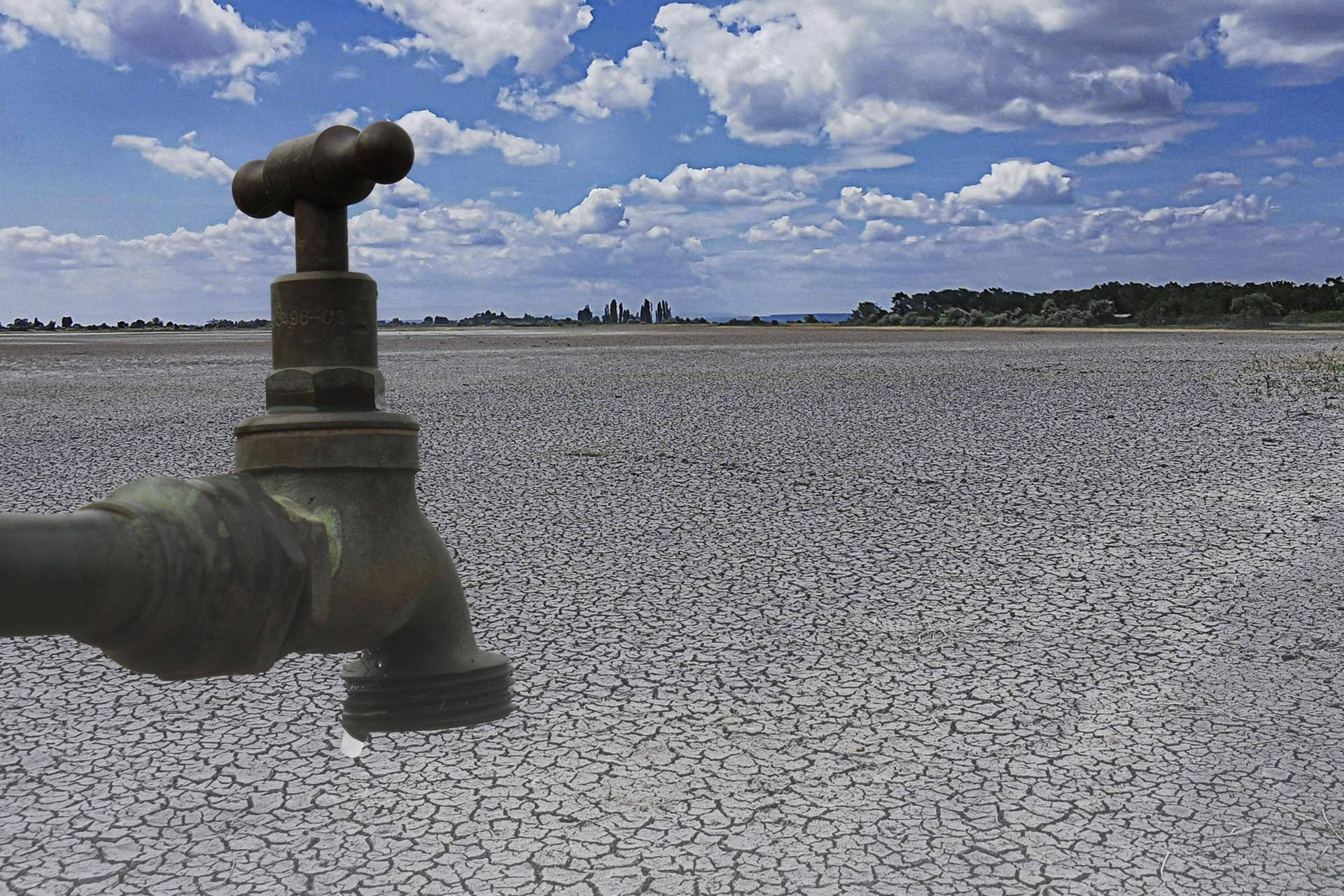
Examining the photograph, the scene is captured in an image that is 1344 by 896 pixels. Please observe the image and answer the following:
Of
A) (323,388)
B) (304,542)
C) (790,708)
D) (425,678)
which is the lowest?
(790,708)

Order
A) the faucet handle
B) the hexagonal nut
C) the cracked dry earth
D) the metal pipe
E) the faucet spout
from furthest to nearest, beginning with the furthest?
1. the cracked dry earth
2. the faucet spout
3. the hexagonal nut
4. the faucet handle
5. the metal pipe

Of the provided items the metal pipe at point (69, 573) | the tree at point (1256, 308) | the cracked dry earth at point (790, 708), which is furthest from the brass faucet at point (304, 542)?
the tree at point (1256, 308)

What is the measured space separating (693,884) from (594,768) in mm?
524

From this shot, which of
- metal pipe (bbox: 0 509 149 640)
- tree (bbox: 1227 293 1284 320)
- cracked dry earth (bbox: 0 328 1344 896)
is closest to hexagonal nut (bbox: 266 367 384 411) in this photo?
metal pipe (bbox: 0 509 149 640)

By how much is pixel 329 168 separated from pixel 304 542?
1.33 feet

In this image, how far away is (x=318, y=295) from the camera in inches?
50.6

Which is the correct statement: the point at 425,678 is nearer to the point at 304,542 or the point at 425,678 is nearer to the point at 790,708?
the point at 304,542

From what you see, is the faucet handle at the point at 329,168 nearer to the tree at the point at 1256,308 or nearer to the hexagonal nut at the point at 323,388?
the hexagonal nut at the point at 323,388

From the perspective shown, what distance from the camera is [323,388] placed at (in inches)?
49.9

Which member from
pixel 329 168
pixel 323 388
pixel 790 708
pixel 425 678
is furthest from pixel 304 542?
pixel 790 708

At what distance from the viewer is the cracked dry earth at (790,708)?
2076 mm

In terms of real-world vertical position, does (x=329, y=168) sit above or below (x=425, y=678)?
above

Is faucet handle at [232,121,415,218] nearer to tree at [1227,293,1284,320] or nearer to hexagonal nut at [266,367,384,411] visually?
hexagonal nut at [266,367,384,411]

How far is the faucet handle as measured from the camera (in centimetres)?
116
